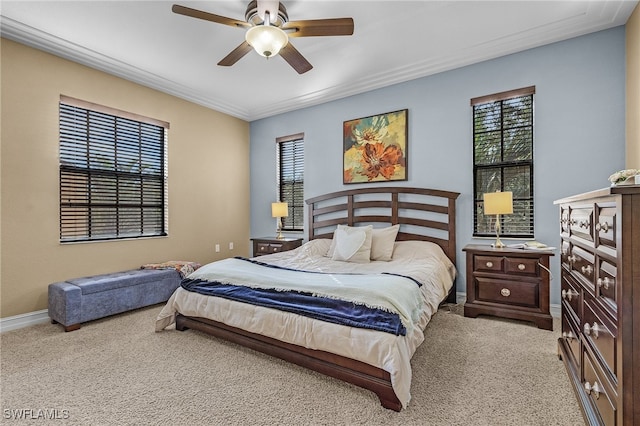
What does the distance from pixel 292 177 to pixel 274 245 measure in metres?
1.31

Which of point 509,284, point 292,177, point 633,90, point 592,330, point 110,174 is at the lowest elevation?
point 509,284

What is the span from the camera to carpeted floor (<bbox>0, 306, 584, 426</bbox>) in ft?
5.55

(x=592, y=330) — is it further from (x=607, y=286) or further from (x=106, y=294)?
(x=106, y=294)

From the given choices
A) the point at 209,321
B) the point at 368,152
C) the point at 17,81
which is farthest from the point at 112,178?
the point at 368,152

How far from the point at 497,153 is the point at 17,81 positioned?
208 inches

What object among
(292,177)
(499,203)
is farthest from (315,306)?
(292,177)

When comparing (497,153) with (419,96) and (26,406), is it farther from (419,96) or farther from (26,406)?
(26,406)

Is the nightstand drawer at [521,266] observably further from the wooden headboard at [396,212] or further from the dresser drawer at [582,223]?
the dresser drawer at [582,223]

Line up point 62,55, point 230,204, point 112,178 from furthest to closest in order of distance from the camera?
point 230,204 < point 112,178 < point 62,55

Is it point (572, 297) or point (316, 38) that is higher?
point (316, 38)

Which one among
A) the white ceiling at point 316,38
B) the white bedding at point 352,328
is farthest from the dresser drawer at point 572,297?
the white ceiling at point 316,38

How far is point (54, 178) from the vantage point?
3.39 meters

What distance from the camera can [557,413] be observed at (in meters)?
1.68

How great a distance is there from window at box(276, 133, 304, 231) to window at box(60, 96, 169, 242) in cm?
187
